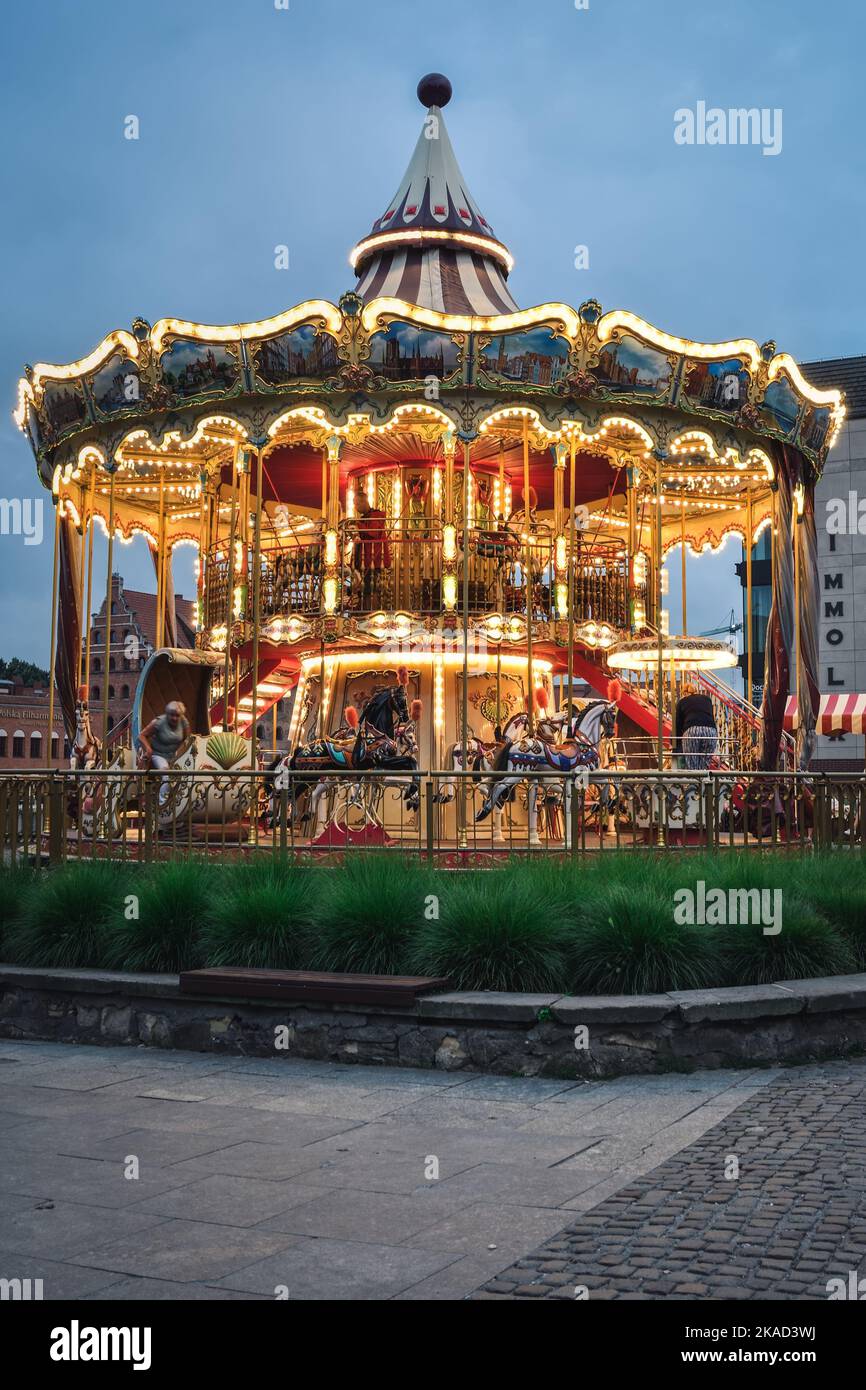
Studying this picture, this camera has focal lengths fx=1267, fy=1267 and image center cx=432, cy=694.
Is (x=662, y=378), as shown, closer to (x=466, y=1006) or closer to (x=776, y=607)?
(x=776, y=607)

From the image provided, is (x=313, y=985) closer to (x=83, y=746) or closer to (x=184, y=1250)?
(x=184, y=1250)

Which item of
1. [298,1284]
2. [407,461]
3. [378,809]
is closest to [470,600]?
[407,461]

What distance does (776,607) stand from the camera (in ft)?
57.8

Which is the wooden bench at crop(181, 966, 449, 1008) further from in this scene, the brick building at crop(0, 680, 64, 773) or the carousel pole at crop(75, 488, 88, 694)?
the brick building at crop(0, 680, 64, 773)

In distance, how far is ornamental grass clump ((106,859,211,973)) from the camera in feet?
29.2

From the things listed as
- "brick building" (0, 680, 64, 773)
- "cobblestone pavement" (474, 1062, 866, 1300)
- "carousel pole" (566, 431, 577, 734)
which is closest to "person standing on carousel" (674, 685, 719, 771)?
"carousel pole" (566, 431, 577, 734)

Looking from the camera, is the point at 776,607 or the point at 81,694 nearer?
the point at 776,607

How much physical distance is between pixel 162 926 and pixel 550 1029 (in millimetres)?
3062

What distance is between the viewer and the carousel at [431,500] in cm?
1570

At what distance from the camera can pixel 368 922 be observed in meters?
8.59

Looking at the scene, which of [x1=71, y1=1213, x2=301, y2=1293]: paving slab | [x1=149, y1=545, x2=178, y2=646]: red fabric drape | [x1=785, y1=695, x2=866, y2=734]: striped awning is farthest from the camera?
[x1=785, y1=695, x2=866, y2=734]: striped awning

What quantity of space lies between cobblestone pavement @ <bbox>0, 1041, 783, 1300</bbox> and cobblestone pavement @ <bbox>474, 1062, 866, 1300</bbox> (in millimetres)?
98

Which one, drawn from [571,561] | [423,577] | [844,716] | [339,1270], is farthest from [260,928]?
[844,716]

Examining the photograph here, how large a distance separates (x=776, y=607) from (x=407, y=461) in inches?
247
